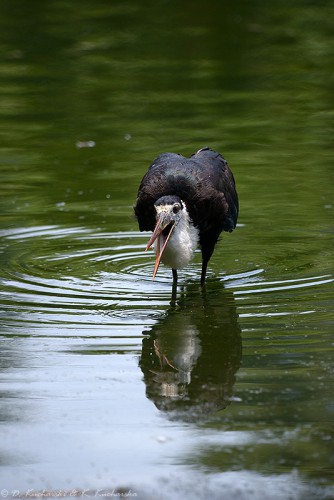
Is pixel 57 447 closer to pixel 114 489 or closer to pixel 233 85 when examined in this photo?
pixel 114 489

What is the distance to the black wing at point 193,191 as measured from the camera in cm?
892

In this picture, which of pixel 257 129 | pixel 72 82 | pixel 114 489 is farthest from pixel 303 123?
pixel 114 489

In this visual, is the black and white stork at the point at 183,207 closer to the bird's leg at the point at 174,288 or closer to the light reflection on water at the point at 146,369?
the bird's leg at the point at 174,288

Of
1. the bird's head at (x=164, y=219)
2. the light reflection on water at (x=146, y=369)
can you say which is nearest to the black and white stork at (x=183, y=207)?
the bird's head at (x=164, y=219)

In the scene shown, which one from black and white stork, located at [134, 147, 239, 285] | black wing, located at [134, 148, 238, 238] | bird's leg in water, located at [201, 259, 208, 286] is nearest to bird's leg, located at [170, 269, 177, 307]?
black and white stork, located at [134, 147, 239, 285]

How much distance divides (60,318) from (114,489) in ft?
9.36

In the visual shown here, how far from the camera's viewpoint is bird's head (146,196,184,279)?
845cm

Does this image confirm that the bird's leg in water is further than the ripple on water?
Yes

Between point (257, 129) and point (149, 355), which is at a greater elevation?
point (149, 355)

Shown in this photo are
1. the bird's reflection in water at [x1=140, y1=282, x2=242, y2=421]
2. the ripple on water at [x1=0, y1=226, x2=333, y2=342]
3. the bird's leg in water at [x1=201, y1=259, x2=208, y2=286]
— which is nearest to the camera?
the bird's reflection in water at [x1=140, y1=282, x2=242, y2=421]

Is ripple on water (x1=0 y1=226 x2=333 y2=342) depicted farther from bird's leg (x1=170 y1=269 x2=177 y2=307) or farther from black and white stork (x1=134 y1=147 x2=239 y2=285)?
black and white stork (x1=134 y1=147 x2=239 y2=285)

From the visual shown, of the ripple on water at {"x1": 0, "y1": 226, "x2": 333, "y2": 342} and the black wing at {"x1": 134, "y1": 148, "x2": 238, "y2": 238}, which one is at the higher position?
the black wing at {"x1": 134, "y1": 148, "x2": 238, "y2": 238}

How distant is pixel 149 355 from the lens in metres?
7.36

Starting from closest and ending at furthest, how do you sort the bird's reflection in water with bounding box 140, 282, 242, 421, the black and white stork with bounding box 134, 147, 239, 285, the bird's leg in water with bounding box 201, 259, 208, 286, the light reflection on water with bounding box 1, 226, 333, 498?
the light reflection on water with bounding box 1, 226, 333, 498, the bird's reflection in water with bounding box 140, 282, 242, 421, the black and white stork with bounding box 134, 147, 239, 285, the bird's leg in water with bounding box 201, 259, 208, 286
